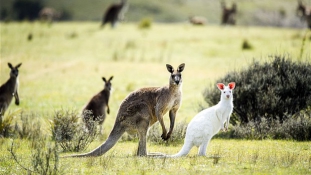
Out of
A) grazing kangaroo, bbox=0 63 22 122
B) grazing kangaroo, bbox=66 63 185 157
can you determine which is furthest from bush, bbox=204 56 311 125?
grazing kangaroo, bbox=0 63 22 122

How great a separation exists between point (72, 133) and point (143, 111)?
3.18m

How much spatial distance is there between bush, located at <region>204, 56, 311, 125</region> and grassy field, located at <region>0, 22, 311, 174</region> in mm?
656

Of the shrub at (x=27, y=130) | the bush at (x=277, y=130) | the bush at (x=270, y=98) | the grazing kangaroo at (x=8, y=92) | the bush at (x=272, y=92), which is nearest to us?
the bush at (x=277, y=130)

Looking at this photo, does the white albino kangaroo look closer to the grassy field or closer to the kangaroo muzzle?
the grassy field

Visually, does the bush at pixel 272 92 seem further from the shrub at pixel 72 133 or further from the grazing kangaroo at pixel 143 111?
the shrub at pixel 72 133

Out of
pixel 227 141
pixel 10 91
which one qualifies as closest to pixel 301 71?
pixel 227 141

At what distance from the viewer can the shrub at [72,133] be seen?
12.9 meters

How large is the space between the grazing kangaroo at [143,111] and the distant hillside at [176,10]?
74.1m

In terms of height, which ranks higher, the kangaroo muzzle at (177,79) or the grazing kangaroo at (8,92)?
the grazing kangaroo at (8,92)

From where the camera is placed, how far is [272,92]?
1506cm

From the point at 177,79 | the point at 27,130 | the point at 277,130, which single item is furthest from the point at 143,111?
the point at 27,130

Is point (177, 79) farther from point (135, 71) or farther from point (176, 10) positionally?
point (176, 10)

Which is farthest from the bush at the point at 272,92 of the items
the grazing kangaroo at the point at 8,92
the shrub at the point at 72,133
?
the grazing kangaroo at the point at 8,92

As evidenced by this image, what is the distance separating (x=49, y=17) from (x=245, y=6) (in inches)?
1888
